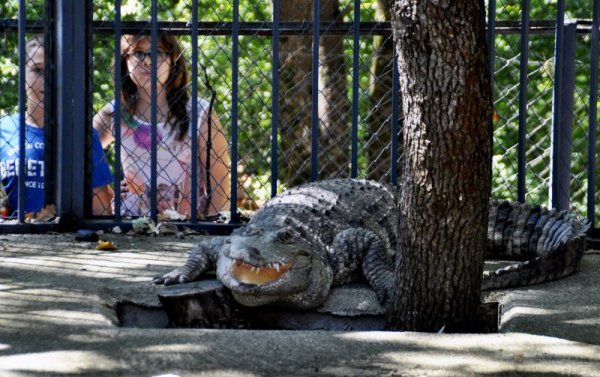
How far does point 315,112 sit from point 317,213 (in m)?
0.84

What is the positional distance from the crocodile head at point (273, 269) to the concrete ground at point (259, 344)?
0.40 meters

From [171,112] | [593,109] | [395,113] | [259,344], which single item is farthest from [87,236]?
[593,109]

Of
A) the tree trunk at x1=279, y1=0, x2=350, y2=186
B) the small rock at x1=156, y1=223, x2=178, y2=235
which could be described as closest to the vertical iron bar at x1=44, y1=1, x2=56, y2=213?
the small rock at x1=156, y1=223, x2=178, y2=235

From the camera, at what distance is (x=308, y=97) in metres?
9.59

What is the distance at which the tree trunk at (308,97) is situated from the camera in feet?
29.6

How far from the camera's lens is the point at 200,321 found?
495cm

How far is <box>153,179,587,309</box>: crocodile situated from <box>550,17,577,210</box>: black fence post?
0.93ft

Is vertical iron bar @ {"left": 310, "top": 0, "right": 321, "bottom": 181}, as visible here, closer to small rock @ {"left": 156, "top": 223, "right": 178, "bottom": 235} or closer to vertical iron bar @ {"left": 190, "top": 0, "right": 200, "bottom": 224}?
vertical iron bar @ {"left": 190, "top": 0, "right": 200, "bottom": 224}

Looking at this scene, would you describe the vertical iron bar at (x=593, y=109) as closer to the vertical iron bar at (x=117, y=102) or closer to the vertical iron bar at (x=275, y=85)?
the vertical iron bar at (x=275, y=85)

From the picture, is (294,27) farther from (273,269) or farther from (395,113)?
(273,269)

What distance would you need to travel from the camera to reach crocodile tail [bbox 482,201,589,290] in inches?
208

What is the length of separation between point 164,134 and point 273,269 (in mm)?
2132

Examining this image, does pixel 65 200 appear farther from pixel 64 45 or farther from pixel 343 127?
pixel 343 127

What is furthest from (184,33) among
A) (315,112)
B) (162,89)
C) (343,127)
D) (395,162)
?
(343,127)
